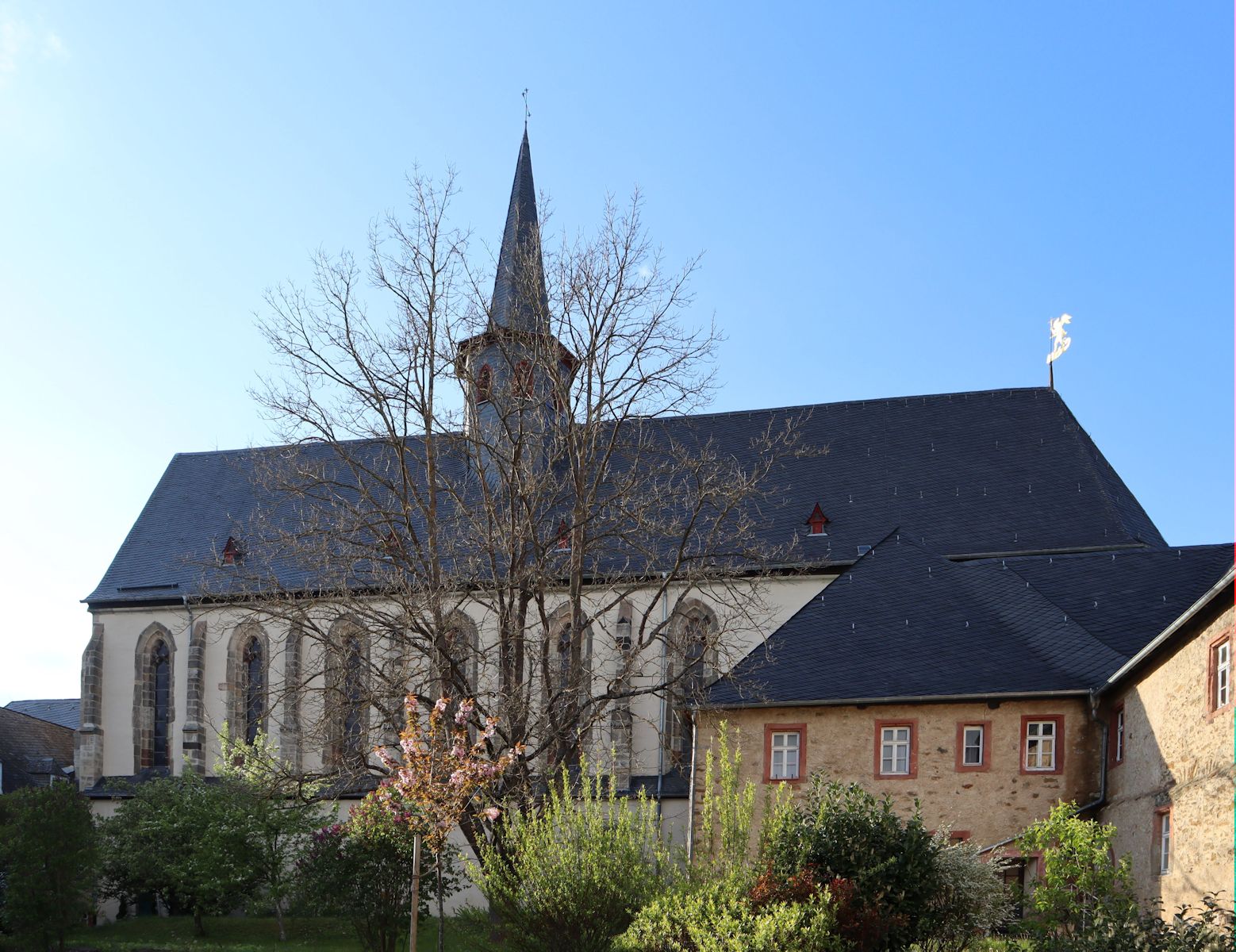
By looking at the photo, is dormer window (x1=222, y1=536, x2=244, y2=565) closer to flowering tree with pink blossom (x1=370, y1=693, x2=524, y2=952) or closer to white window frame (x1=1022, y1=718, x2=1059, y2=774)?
flowering tree with pink blossom (x1=370, y1=693, x2=524, y2=952)

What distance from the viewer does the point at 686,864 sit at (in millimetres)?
16094

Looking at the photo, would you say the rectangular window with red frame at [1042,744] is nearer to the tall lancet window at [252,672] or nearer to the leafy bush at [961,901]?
the leafy bush at [961,901]

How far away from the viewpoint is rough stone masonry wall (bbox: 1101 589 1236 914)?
1396 cm

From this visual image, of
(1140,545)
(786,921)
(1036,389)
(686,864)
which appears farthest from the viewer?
(1036,389)

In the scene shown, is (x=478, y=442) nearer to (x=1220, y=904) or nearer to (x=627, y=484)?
(x=627, y=484)

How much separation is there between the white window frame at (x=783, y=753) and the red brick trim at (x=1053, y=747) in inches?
129

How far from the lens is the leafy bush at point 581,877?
1488 cm

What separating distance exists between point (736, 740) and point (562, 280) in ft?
24.8

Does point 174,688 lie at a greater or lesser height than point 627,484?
lesser

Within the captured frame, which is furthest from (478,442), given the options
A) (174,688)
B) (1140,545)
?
(174,688)

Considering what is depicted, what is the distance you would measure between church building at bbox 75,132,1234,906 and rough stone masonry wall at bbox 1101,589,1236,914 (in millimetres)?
50

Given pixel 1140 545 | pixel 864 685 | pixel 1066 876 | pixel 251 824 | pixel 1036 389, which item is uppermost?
pixel 1036 389

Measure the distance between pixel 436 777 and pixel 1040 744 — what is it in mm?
9264

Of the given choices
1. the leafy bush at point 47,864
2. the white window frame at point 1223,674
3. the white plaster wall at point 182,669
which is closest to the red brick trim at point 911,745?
the white window frame at point 1223,674
